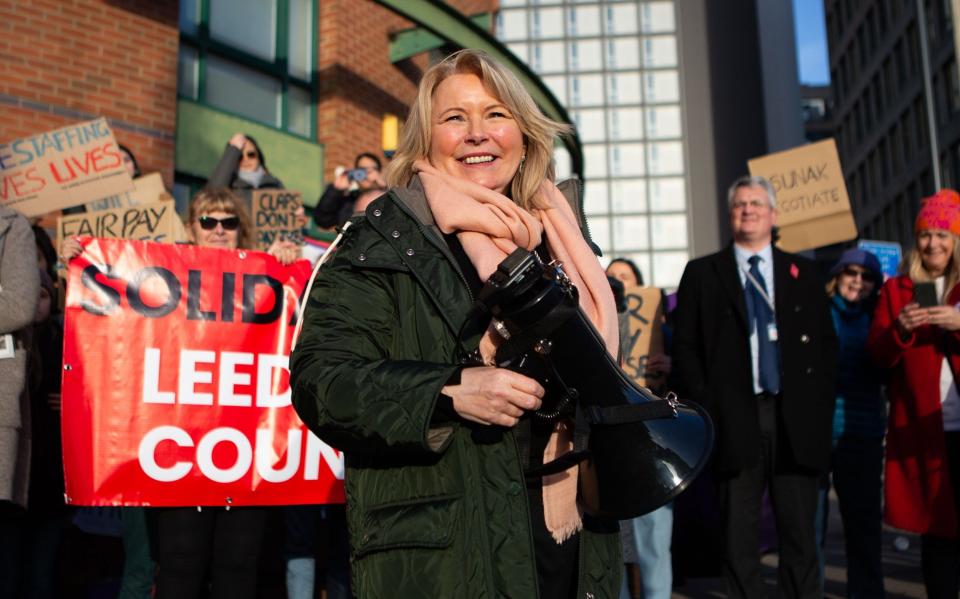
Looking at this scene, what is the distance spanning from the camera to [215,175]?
597cm

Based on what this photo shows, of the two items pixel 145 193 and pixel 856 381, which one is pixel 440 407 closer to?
pixel 856 381

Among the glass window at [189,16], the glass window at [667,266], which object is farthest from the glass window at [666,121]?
the glass window at [189,16]

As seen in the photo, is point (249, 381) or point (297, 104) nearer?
point (249, 381)

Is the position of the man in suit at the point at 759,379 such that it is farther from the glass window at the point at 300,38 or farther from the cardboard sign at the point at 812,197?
the glass window at the point at 300,38

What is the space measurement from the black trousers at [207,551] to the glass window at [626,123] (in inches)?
1399

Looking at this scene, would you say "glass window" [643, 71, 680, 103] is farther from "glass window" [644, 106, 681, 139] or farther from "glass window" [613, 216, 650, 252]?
"glass window" [613, 216, 650, 252]

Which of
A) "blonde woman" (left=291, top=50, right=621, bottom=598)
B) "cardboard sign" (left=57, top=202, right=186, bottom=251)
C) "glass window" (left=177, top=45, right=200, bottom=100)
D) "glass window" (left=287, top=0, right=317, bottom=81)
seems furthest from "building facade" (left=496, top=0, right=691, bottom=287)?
"blonde woman" (left=291, top=50, right=621, bottom=598)

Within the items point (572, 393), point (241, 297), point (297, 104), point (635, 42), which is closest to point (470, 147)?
point (572, 393)

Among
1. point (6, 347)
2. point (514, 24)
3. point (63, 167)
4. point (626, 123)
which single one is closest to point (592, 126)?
point (626, 123)

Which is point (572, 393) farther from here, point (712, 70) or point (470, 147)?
point (712, 70)

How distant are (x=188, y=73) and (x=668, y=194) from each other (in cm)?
2958

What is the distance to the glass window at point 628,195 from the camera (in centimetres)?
3728

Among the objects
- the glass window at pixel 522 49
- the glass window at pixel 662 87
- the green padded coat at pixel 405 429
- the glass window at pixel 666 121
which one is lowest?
the green padded coat at pixel 405 429

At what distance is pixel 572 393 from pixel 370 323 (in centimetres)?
41
